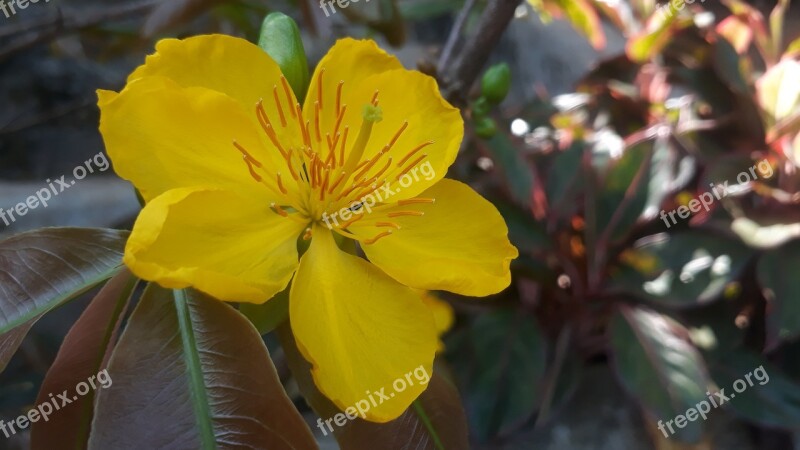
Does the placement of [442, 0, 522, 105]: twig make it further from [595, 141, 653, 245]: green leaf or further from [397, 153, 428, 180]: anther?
[595, 141, 653, 245]: green leaf

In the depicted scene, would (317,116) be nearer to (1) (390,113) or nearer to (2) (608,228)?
(1) (390,113)

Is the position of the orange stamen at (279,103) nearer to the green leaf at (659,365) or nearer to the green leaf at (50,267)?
the green leaf at (50,267)

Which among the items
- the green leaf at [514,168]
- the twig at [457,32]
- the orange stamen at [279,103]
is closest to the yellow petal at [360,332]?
the orange stamen at [279,103]

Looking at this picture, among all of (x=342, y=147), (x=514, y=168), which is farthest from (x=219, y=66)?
(x=514, y=168)

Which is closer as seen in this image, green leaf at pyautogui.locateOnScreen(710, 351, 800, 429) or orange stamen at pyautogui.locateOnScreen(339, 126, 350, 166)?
orange stamen at pyautogui.locateOnScreen(339, 126, 350, 166)

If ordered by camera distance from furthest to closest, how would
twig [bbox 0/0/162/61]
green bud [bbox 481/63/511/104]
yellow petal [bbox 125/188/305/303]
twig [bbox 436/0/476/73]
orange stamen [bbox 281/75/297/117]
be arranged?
1. twig [bbox 0/0/162/61]
2. twig [bbox 436/0/476/73]
3. green bud [bbox 481/63/511/104]
4. orange stamen [bbox 281/75/297/117]
5. yellow petal [bbox 125/188/305/303]

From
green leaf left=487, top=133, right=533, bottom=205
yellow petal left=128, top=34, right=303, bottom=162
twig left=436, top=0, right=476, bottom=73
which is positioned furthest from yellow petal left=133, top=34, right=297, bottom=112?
green leaf left=487, top=133, right=533, bottom=205
